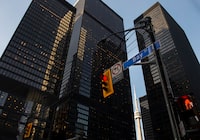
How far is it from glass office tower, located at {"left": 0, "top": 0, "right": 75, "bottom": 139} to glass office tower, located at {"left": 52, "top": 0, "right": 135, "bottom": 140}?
394 inches

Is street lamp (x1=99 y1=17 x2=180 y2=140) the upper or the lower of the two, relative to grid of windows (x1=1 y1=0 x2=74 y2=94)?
lower

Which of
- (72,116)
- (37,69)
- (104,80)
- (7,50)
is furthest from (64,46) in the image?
(104,80)

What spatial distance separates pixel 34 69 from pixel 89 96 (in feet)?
138

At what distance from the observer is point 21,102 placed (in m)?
132

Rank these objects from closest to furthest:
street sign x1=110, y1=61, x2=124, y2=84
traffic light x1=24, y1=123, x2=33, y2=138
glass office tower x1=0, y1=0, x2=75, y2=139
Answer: street sign x1=110, y1=61, x2=124, y2=84 < traffic light x1=24, y1=123, x2=33, y2=138 < glass office tower x1=0, y1=0, x2=75, y2=139

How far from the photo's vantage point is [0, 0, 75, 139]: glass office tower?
112 m

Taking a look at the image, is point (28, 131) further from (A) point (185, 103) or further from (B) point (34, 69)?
(B) point (34, 69)

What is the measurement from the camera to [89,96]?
446ft

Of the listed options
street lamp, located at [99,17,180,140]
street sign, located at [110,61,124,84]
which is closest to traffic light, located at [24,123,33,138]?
street sign, located at [110,61,124,84]

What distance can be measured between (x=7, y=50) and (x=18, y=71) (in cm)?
1510

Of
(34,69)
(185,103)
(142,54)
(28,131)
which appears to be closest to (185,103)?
(185,103)

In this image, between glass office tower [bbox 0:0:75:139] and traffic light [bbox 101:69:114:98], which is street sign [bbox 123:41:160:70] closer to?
traffic light [bbox 101:69:114:98]

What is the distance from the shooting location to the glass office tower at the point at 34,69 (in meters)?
112

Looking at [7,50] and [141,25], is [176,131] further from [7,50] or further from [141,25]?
[7,50]
